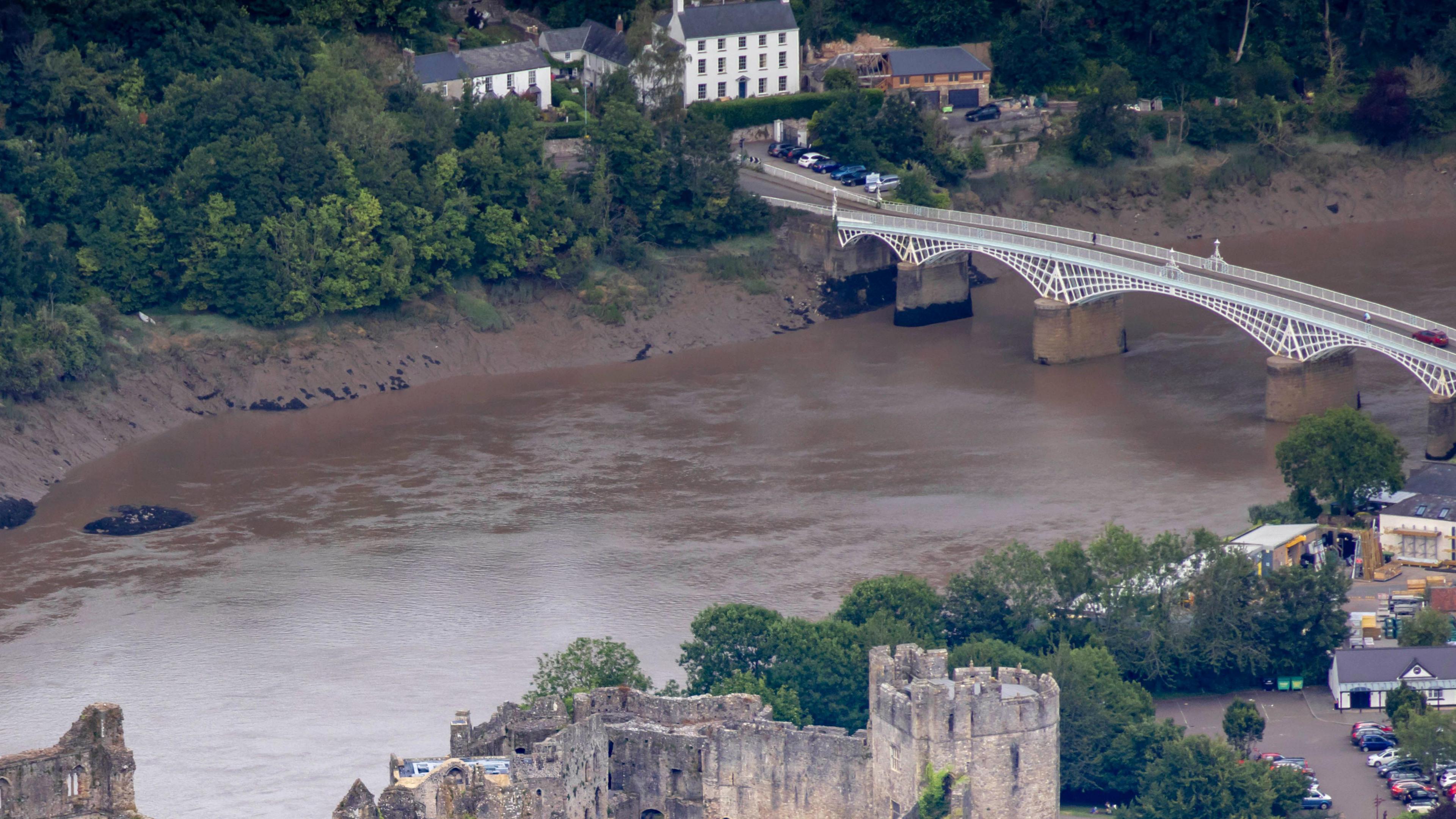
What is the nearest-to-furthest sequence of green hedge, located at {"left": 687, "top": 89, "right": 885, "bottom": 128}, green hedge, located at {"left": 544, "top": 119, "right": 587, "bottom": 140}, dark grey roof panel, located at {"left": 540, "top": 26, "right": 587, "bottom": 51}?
green hedge, located at {"left": 544, "top": 119, "right": 587, "bottom": 140} → green hedge, located at {"left": 687, "top": 89, "right": 885, "bottom": 128} → dark grey roof panel, located at {"left": 540, "top": 26, "right": 587, "bottom": 51}

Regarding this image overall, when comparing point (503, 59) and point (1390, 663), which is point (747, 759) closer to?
point (1390, 663)

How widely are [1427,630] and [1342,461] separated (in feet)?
35.5

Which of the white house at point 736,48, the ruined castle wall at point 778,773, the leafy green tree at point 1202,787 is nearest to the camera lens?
the ruined castle wall at point 778,773

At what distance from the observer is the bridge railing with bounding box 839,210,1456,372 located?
100 meters

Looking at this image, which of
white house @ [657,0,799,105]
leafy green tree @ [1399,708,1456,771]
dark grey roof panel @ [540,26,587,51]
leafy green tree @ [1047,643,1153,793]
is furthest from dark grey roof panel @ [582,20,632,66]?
leafy green tree @ [1399,708,1456,771]

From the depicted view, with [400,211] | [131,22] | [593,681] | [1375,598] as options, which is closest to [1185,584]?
[1375,598]

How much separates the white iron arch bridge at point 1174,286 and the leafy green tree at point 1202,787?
32475 millimetres

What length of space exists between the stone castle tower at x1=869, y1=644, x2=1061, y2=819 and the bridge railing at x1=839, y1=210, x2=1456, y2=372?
41967 millimetres

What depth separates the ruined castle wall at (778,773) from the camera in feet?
210

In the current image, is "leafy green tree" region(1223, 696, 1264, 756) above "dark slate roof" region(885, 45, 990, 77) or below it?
below

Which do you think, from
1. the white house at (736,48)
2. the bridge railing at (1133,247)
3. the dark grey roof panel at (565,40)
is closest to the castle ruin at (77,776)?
the bridge railing at (1133,247)

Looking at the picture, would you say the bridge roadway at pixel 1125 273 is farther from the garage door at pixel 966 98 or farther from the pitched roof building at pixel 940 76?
the garage door at pixel 966 98

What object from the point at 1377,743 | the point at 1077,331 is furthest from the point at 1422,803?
the point at 1077,331

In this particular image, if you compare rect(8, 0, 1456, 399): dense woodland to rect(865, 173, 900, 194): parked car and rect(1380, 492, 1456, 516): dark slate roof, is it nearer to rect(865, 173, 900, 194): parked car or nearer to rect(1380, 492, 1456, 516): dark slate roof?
rect(865, 173, 900, 194): parked car
